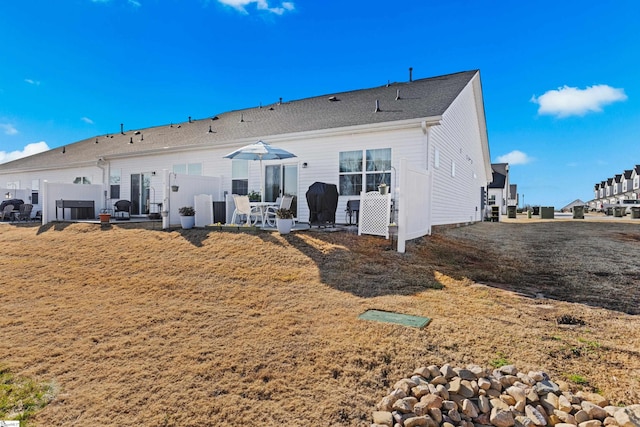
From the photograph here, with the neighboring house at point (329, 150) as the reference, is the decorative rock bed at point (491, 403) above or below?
below

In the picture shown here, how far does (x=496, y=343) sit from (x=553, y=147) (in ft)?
88.3

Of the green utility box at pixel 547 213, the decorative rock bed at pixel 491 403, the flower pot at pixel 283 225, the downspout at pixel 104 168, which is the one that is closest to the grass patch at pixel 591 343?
the decorative rock bed at pixel 491 403

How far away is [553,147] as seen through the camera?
25.0 m

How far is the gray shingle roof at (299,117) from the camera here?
10.9m

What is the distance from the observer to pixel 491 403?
2594 millimetres

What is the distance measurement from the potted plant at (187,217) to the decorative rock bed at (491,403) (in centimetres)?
781

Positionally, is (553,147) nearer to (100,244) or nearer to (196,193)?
(196,193)

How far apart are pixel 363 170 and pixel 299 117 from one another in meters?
4.08

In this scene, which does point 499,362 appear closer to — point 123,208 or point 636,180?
point 123,208

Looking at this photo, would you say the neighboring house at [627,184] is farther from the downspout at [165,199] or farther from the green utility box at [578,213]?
the downspout at [165,199]

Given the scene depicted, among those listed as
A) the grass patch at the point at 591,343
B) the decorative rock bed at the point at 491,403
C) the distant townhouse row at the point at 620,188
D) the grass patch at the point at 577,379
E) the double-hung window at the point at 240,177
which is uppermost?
the distant townhouse row at the point at 620,188

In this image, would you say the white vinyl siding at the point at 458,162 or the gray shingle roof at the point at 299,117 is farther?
the white vinyl siding at the point at 458,162

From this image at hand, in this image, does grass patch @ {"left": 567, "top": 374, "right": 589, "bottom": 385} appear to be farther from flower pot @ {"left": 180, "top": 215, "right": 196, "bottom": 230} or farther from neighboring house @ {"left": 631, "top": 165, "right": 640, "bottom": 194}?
neighboring house @ {"left": 631, "top": 165, "right": 640, "bottom": 194}

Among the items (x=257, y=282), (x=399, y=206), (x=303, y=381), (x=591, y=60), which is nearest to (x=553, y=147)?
(x=591, y=60)
